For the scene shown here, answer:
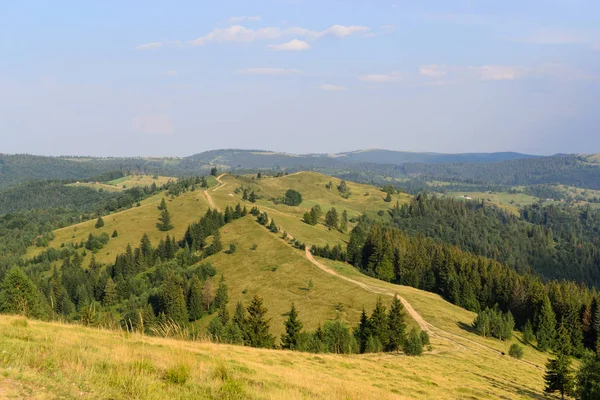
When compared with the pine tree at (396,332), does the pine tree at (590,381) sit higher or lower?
higher

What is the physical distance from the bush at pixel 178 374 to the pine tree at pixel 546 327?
344ft

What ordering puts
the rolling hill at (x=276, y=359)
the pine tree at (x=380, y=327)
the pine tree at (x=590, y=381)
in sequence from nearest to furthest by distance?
the rolling hill at (x=276, y=359), the pine tree at (x=590, y=381), the pine tree at (x=380, y=327)

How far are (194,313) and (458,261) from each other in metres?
89.2

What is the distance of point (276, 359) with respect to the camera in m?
32.0

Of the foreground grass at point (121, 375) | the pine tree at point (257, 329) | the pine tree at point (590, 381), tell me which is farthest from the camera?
the pine tree at point (257, 329)

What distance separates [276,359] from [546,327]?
312 feet

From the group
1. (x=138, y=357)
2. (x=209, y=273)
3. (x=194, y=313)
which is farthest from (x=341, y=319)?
(x=138, y=357)

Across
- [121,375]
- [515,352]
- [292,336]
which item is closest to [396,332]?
[292,336]

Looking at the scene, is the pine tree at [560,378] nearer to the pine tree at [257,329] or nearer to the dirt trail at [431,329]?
the dirt trail at [431,329]

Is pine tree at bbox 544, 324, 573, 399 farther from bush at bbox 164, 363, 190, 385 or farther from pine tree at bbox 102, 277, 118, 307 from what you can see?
pine tree at bbox 102, 277, 118, 307

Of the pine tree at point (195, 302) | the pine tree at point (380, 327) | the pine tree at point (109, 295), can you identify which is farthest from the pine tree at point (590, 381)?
the pine tree at point (109, 295)

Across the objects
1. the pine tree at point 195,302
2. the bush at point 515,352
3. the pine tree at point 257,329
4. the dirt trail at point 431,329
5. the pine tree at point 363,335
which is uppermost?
the pine tree at point 257,329

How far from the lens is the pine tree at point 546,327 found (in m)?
96.6

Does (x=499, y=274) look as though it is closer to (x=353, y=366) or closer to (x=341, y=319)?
(x=341, y=319)
